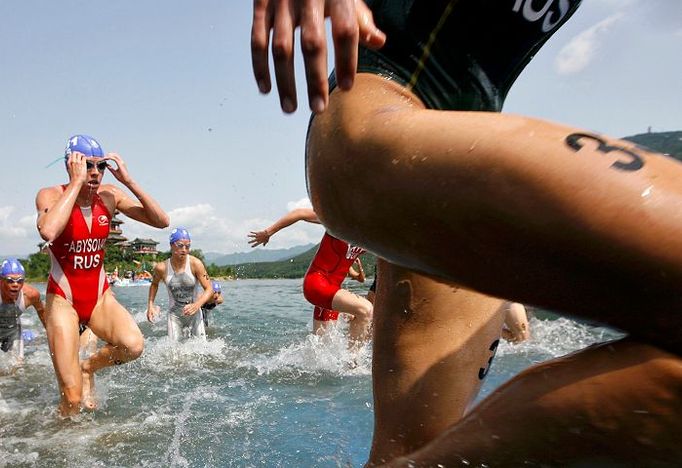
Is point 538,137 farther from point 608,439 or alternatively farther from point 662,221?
point 608,439

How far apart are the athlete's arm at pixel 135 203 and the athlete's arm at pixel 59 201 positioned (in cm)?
36

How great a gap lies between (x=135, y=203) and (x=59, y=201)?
3.54ft

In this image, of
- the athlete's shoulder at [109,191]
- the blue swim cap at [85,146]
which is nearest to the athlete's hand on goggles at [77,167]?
the blue swim cap at [85,146]

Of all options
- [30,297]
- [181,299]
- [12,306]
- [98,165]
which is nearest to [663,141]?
[98,165]

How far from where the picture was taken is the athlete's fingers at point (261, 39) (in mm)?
1021

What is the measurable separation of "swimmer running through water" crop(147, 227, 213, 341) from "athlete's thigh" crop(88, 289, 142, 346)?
4.30m

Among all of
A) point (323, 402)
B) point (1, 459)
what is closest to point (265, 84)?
point (1, 459)

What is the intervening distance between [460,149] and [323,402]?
163 inches

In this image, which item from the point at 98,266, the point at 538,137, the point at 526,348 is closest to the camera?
the point at 538,137

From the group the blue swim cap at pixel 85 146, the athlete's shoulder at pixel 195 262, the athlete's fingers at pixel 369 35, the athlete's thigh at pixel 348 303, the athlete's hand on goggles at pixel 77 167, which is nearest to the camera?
the athlete's fingers at pixel 369 35

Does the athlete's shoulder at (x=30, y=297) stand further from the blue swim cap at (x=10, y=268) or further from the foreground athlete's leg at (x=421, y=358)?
the foreground athlete's leg at (x=421, y=358)

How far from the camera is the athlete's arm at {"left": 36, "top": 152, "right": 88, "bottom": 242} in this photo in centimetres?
464

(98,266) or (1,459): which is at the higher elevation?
(98,266)

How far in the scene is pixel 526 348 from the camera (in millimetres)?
7711
